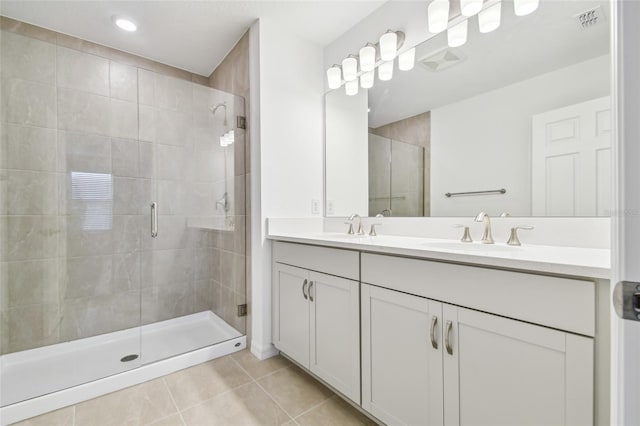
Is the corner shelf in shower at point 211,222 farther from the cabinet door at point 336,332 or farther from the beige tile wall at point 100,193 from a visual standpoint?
the cabinet door at point 336,332

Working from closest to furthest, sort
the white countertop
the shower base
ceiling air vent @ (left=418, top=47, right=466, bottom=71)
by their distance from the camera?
1. the white countertop
2. the shower base
3. ceiling air vent @ (left=418, top=47, right=466, bottom=71)

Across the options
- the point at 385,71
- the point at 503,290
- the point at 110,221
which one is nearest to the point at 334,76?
the point at 385,71

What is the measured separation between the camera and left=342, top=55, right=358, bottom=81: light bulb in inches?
80.2

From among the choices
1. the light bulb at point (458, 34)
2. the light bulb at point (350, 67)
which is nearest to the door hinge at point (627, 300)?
the light bulb at point (458, 34)

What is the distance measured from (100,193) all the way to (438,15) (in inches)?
94.6

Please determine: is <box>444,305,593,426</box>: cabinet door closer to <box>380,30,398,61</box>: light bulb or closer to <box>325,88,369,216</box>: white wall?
<box>325,88,369,216</box>: white wall

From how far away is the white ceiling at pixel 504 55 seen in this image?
4.00 ft

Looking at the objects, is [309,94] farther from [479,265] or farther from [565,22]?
[479,265]

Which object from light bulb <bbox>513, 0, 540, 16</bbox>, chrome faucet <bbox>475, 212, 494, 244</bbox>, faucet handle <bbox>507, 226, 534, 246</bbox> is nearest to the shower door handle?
chrome faucet <bbox>475, 212, 494, 244</bbox>

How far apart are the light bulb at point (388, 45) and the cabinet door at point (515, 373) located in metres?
1.58

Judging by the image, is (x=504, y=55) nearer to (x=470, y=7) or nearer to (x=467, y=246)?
(x=470, y=7)

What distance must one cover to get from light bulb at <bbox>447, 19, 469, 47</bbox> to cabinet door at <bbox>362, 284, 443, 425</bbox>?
1389 millimetres

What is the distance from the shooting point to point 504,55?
1.43 meters

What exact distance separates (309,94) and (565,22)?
1517 millimetres
